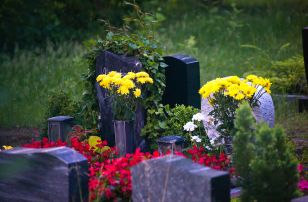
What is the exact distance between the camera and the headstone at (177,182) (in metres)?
5.03

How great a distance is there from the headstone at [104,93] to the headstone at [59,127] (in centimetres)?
37

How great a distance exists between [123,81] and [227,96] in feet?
3.55

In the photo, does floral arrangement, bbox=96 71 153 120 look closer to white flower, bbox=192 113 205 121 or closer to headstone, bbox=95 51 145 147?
headstone, bbox=95 51 145 147

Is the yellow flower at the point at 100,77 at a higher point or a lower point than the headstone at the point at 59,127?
higher

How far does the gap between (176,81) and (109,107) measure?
3.15 ft

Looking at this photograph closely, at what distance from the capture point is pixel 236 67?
13477 mm

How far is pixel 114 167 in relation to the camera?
6359 millimetres

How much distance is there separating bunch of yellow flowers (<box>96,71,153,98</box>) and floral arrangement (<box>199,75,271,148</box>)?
696 mm

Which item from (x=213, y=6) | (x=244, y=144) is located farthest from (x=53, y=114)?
(x=213, y=6)

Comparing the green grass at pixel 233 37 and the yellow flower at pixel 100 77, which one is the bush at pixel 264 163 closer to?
the yellow flower at pixel 100 77

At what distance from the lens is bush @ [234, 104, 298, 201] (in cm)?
544

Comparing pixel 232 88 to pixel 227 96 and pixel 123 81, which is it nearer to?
pixel 227 96

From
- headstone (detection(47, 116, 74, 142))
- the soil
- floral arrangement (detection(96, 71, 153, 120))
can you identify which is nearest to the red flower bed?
floral arrangement (detection(96, 71, 153, 120))

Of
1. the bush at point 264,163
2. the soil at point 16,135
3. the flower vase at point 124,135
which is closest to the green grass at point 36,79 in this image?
the soil at point 16,135
